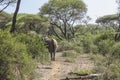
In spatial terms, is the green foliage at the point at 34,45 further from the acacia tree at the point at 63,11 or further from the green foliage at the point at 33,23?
the acacia tree at the point at 63,11

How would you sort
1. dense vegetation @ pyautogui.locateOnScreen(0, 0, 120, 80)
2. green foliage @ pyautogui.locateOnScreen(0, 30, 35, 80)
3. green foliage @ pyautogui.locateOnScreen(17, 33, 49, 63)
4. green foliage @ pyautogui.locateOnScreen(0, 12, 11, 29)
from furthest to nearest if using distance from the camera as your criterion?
green foliage @ pyautogui.locateOnScreen(0, 12, 11, 29) → green foliage @ pyautogui.locateOnScreen(17, 33, 49, 63) → dense vegetation @ pyautogui.locateOnScreen(0, 0, 120, 80) → green foliage @ pyautogui.locateOnScreen(0, 30, 35, 80)

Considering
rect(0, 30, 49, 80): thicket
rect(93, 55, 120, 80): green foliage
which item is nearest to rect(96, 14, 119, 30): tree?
rect(93, 55, 120, 80): green foliage

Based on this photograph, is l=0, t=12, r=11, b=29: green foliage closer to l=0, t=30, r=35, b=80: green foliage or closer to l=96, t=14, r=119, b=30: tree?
l=96, t=14, r=119, b=30: tree

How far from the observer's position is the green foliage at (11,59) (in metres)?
10.1

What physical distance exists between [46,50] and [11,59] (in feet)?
12.5

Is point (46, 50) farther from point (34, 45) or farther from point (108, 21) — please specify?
point (108, 21)

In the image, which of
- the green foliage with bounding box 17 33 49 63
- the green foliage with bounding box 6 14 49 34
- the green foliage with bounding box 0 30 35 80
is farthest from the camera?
the green foliage with bounding box 6 14 49 34

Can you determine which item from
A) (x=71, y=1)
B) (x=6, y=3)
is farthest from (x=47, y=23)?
(x=6, y=3)

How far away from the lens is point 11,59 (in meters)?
10.1

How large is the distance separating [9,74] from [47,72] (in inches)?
183

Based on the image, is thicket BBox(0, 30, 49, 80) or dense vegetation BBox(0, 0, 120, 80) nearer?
thicket BBox(0, 30, 49, 80)

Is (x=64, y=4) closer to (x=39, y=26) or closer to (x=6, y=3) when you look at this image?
(x=39, y=26)

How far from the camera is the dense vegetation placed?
10.3 meters

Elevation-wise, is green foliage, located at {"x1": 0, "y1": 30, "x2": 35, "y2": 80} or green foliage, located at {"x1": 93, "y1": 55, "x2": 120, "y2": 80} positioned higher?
green foliage, located at {"x1": 0, "y1": 30, "x2": 35, "y2": 80}
